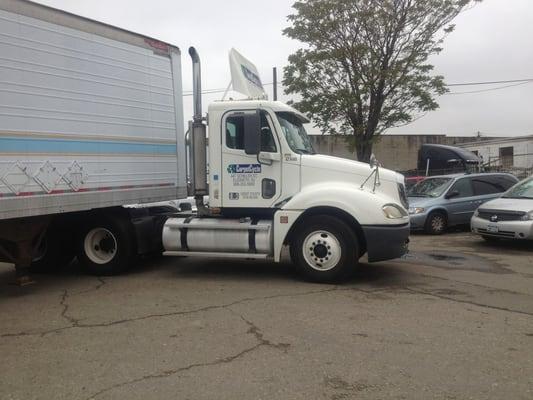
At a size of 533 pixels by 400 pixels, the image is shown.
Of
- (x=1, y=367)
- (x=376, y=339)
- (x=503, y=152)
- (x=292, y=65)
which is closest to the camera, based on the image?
(x=1, y=367)

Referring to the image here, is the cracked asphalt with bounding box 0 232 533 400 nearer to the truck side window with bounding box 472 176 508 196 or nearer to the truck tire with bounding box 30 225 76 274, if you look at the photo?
the truck tire with bounding box 30 225 76 274

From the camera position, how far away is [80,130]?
7355 mm

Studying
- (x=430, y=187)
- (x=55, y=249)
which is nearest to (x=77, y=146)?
(x=55, y=249)

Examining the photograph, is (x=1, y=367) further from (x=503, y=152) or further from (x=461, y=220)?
(x=503, y=152)

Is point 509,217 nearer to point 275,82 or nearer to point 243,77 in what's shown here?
point 243,77

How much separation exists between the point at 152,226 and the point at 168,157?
1.19 metres

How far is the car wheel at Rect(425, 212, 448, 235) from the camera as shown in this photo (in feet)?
44.9

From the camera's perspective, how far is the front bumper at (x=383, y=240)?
733 cm

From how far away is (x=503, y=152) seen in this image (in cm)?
3544

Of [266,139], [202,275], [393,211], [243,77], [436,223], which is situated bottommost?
[202,275]

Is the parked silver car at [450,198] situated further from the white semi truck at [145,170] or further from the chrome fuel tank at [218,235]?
the chrome fuel tank at [218,235]

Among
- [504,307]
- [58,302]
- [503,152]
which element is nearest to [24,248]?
[58,302]

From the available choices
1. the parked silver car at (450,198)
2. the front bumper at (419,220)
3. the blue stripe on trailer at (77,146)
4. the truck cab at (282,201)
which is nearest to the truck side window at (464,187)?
the parked silver car at (450,198)

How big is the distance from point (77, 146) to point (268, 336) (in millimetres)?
3957
